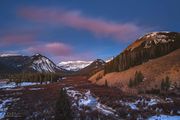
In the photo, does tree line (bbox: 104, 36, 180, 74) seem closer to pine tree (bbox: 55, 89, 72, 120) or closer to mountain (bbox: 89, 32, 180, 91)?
mountain (bbox: 89, 32, 180, 91)

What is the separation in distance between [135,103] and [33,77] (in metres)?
133

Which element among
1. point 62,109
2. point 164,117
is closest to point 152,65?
point 164,117

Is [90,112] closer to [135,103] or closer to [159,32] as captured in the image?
[135,103]

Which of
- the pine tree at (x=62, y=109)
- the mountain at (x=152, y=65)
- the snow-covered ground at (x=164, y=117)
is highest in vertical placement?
the mountain at (x=152, y=65)

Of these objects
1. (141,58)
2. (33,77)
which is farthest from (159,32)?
(33,77)

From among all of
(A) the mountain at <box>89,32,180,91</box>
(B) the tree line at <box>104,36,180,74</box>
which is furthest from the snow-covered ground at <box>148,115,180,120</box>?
(B) the tree line at <box>104,36,180,74</box>

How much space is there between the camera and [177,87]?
5781cm

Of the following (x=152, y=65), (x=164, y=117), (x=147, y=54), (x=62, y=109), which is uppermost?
(x=147, y=54)

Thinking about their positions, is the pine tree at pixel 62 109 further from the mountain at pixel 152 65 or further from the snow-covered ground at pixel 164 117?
the mountain at pixel 152 65

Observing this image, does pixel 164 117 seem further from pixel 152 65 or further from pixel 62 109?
pixel 152 65

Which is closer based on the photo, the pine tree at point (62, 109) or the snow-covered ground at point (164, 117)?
the pine tree at point (62, 109)

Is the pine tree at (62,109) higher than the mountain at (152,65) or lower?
lower

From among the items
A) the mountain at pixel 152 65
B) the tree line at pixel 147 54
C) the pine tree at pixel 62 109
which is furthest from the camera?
the tree line at pixel 147 54

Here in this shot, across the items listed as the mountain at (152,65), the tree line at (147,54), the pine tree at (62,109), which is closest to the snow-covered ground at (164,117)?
the pine tree at (62,109)
